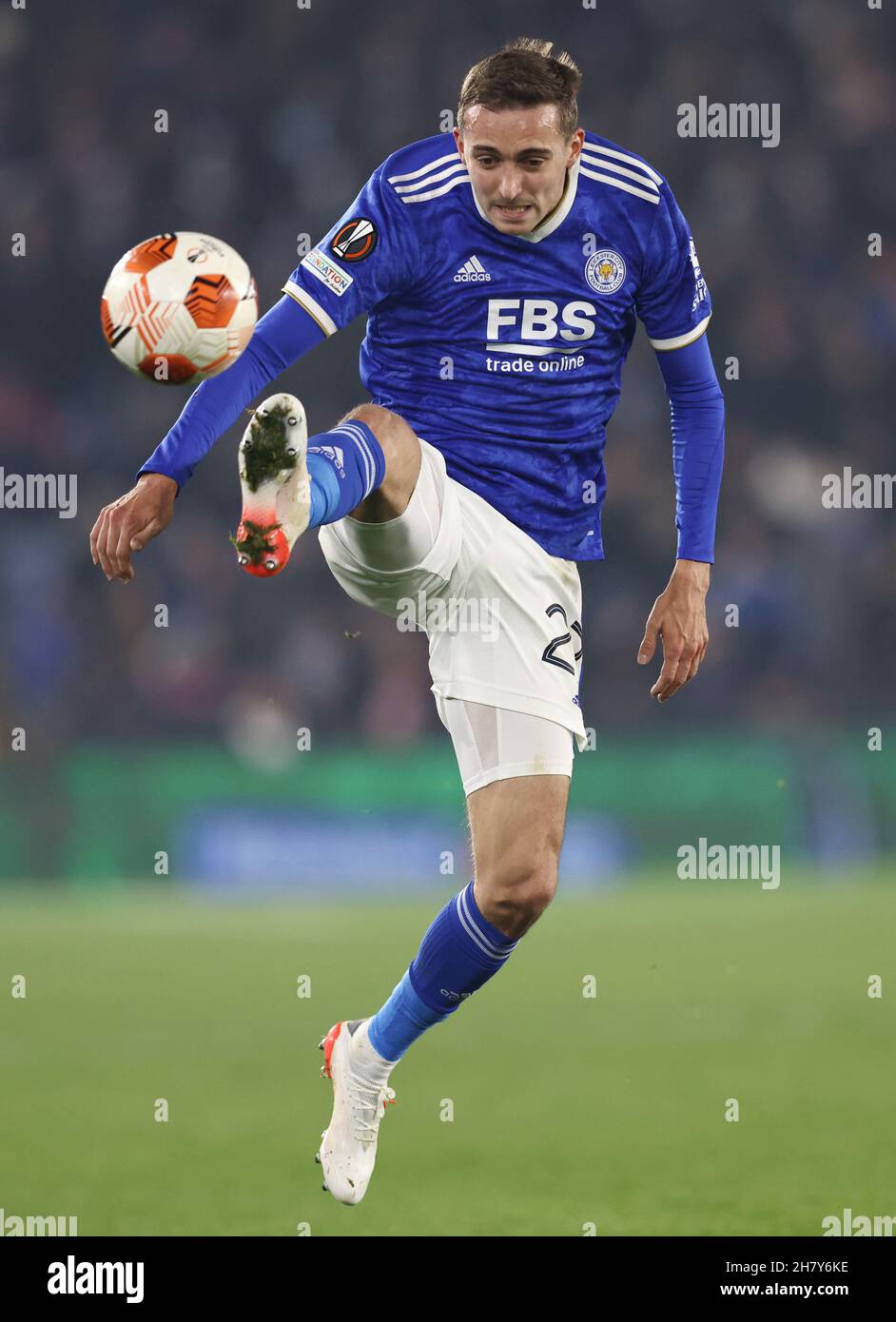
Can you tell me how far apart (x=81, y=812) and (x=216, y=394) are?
6381 millimetres

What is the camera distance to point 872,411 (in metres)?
12.1

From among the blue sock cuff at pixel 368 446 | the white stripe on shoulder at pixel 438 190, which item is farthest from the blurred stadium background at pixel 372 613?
the white stripe on shoulder at pixel 438 190

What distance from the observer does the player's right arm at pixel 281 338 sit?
3.45 m

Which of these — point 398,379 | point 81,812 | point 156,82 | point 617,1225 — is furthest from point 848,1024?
point 156,82

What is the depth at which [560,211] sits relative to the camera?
4.17 meters

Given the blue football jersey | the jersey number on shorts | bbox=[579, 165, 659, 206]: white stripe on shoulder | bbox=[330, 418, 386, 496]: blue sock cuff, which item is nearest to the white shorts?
the jersey number on shorts

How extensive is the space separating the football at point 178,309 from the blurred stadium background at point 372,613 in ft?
11.9

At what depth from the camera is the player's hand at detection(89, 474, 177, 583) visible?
3418 mm

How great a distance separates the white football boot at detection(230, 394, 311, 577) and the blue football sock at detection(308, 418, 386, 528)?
0.06 meters

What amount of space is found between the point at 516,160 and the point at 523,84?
0.53 feet

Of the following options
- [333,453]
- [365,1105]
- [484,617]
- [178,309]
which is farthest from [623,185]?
[365,1105]

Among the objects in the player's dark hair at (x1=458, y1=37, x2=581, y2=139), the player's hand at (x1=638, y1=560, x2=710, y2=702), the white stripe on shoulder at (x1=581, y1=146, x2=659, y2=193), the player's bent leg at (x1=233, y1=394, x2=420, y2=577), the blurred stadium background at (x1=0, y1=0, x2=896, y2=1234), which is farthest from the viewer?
the blurred stadium background at (x1=0, y1=0, x2=896, y2=1234)

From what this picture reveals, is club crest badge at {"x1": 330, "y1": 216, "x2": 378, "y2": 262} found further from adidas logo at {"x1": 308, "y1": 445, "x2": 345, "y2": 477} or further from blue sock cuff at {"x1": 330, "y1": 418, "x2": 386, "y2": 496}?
adidas logo at {"x1": 308, "y1": 445, "x2": 345, "y2": 477}

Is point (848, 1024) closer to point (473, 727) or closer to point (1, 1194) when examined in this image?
point (473, 727)
